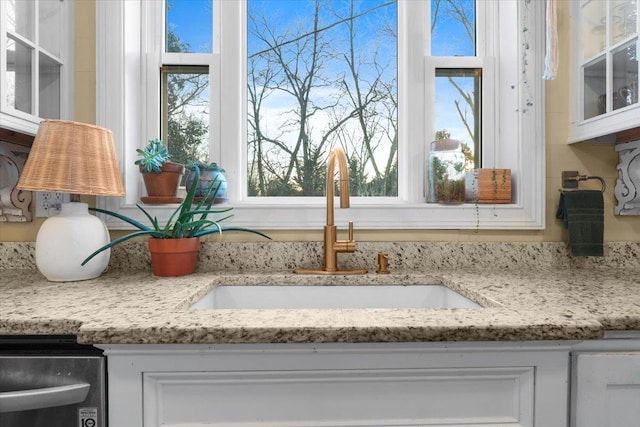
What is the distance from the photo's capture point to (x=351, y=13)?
157cm

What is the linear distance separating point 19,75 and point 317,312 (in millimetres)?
1109

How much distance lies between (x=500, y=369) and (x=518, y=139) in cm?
94

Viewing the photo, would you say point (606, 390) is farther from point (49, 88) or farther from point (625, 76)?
point (49, 88)

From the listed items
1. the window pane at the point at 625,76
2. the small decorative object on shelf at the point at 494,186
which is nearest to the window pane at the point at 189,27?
the small decorative object on shelf at the point at 494,186

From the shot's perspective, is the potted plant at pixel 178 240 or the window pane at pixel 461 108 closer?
the potted plant at pixel 178 240

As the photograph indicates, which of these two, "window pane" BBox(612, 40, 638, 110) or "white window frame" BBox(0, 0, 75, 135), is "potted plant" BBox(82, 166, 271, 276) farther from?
"window pane" BBox(612, 40, 638, 110)

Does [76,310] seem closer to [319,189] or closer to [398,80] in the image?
[319,189]

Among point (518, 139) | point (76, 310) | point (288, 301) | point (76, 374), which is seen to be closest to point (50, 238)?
point (76, 310)

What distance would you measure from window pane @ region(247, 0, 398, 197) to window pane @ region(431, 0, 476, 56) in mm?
170

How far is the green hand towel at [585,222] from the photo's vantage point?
130 cm

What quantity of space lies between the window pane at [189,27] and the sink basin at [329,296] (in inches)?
38.7

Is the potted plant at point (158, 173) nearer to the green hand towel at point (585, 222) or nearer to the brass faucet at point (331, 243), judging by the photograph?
the brass faucet at point (331, 243)

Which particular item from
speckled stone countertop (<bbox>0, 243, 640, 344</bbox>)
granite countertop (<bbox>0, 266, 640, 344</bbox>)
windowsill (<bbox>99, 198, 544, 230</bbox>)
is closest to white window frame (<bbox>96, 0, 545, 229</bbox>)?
windowsill (<bbox>99, 198, 544, 230</bbox>)

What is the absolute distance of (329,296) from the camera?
1235 mm
